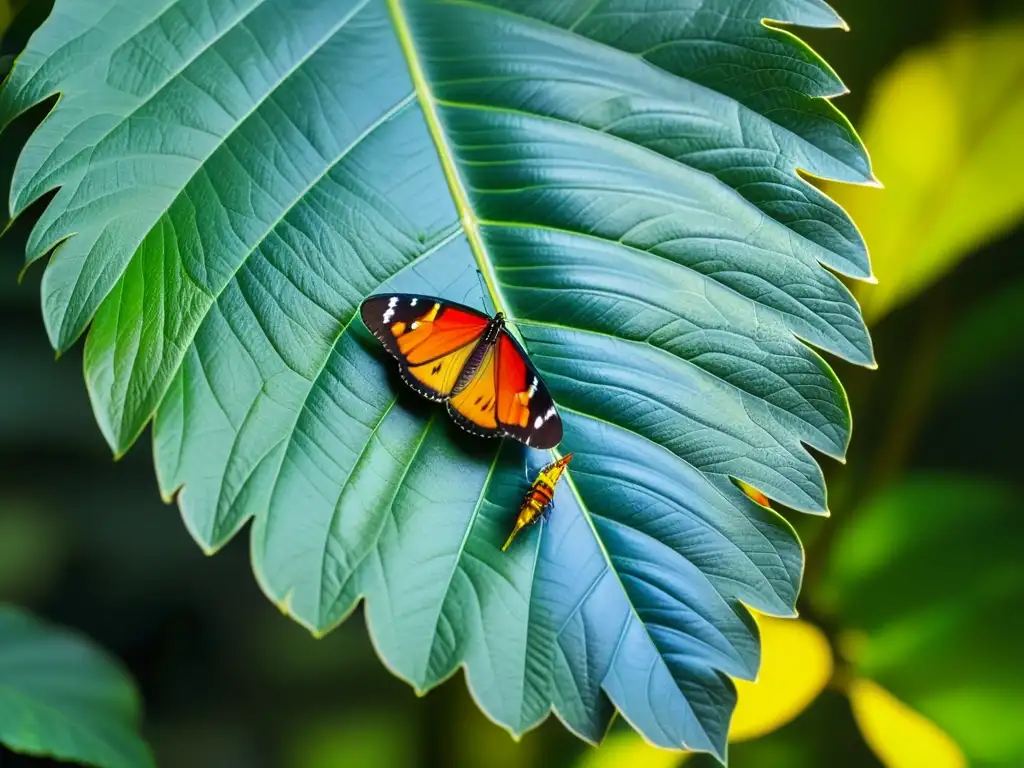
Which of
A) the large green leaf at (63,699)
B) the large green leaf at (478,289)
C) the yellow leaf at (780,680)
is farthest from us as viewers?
the yellow leaf at (780,680)

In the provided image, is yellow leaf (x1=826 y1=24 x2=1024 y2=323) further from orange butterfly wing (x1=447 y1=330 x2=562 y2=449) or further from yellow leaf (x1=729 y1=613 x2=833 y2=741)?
orange butterfly wing (x1=447 y1=330 x2=562 y2=449)

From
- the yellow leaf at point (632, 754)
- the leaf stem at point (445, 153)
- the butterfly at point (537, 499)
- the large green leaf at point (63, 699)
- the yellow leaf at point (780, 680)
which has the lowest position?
the yellow leaf at point (632, 754)

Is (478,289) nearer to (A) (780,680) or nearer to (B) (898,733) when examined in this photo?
(A) (780,680)

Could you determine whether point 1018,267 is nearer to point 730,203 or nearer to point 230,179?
point 730,203

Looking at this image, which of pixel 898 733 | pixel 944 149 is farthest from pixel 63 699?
pixel 944 149

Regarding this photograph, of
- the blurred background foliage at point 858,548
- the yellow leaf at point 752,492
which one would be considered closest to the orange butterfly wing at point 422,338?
the yellow leaf at point 752,492

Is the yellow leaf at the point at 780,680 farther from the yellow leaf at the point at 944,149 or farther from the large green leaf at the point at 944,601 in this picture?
the yellow leaf at the point at 944,149
